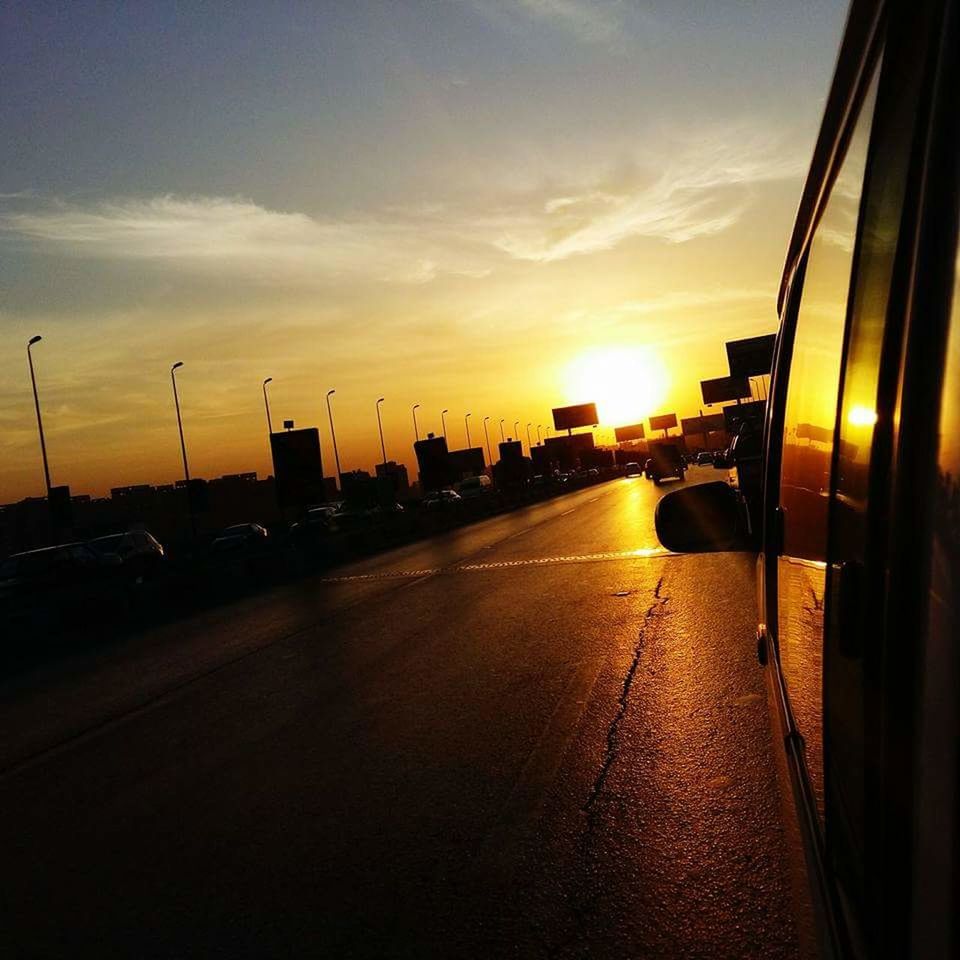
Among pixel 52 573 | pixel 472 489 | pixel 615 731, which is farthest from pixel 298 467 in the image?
pixel 615 731

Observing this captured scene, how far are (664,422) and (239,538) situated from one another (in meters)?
133

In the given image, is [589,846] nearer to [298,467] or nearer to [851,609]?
[851,609]

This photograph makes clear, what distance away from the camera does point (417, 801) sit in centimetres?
564

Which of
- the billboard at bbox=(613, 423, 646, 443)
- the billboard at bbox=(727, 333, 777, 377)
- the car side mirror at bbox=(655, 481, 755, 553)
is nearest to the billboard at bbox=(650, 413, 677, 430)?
the billboard at bbox=(613, 423, 646, 443)

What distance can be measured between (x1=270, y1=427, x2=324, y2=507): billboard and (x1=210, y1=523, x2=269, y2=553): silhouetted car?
2.83 m

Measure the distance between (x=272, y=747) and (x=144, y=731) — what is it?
180 cm

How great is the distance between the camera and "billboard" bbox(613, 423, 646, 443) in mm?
177125

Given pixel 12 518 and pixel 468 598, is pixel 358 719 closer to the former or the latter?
pixel 468 598

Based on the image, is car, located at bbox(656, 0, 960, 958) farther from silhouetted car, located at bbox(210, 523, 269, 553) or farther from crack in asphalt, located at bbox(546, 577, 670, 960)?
silhouetted car, located at bbox(210, 523, 269, 553)

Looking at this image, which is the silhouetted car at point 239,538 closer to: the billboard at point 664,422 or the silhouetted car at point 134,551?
the silhouetted car at point 134,551

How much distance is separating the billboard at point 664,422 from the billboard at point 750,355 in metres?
108

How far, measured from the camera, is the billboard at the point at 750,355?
62906 millimetres

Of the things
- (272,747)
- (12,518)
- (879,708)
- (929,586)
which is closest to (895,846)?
(879,708)

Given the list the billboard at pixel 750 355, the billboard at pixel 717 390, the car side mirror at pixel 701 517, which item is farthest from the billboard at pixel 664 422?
the car side mirror at pixel 701 517
